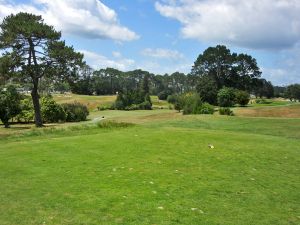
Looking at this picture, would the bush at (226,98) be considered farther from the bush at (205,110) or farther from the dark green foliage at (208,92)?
the bush at (205,110)

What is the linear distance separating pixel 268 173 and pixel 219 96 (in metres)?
73.5

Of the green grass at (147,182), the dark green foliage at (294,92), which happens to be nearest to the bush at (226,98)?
the green grass at (147,182)

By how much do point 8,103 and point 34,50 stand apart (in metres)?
6.50

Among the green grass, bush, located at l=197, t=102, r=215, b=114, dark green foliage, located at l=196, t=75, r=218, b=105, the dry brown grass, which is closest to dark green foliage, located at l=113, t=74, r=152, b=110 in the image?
dark green foliage, located at l=196, t=75, r=218, b=105

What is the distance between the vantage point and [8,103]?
1789 inches

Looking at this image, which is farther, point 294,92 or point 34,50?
point 294,92

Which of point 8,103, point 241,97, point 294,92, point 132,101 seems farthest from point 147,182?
point 294,92

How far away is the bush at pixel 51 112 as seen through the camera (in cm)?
5759

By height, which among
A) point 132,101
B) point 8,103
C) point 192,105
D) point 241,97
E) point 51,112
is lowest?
point 51,112

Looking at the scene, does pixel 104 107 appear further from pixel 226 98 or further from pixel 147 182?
pixel 147 182

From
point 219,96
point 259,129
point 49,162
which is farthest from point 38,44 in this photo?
point 219,96

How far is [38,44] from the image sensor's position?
4681 centimetres

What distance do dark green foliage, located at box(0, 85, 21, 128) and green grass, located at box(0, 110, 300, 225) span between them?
2742 cm

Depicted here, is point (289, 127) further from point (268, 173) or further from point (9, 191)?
point (9, 191)
